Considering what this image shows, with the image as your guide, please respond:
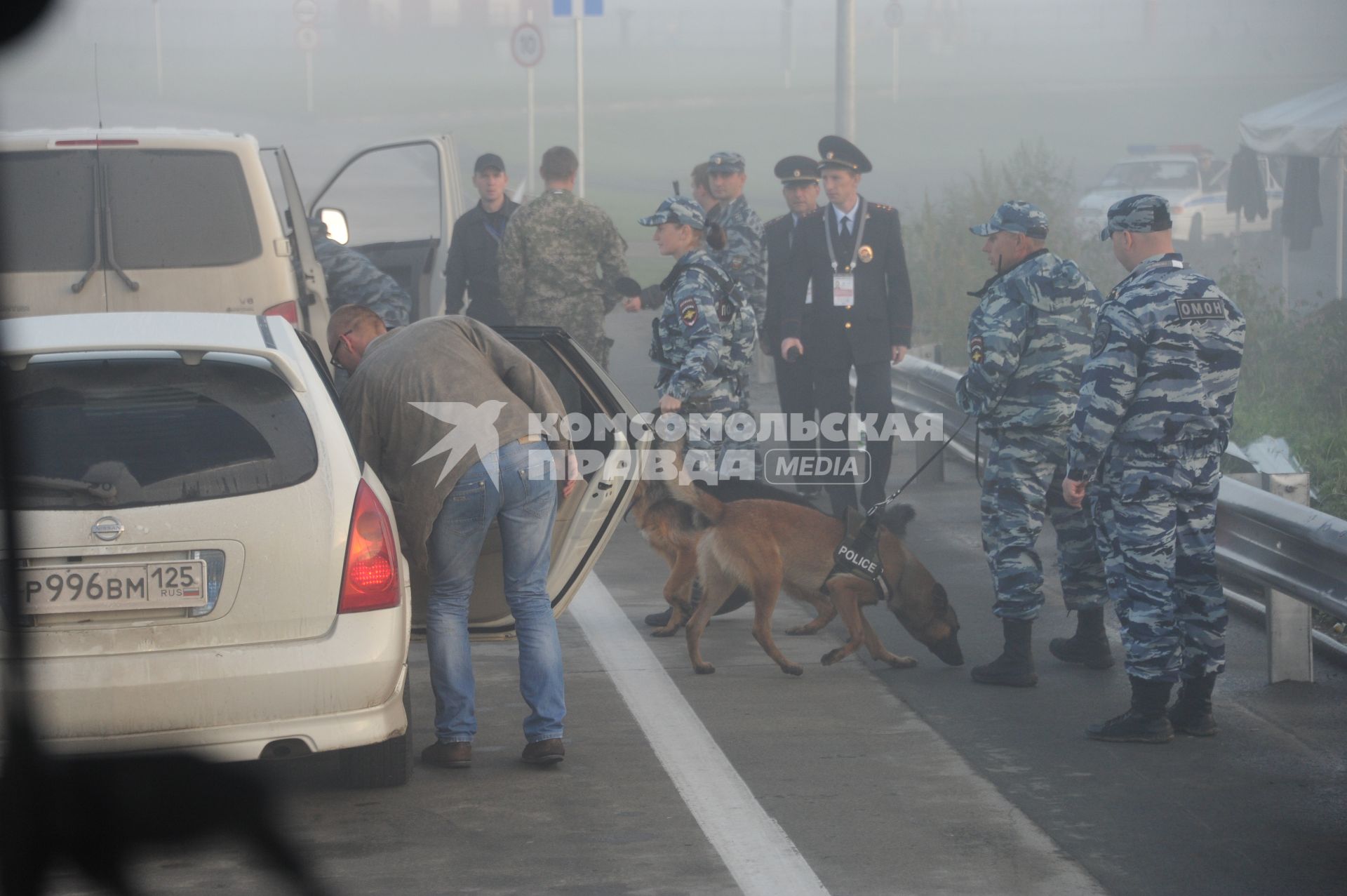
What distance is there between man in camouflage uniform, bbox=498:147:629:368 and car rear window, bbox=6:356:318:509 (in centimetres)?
545

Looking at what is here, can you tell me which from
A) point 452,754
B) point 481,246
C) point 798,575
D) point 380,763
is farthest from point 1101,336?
point 481,246

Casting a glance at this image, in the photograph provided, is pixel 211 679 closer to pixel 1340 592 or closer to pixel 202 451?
pixel 202 451

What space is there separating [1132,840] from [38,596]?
3.09m

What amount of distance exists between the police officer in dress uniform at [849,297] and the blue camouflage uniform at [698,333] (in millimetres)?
1739

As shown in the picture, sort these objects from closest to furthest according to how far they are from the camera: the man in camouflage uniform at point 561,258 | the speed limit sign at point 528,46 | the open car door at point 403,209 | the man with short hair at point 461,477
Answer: the man with short hair at point 461,477 < the man in camouflage uniform at point 561,258 < the open car door at point 403,209 < the speed limit sign at point 528,46

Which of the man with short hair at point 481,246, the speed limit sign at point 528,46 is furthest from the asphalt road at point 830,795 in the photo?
the speed limit sign at point 528,46

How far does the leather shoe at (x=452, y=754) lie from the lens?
5.32 m

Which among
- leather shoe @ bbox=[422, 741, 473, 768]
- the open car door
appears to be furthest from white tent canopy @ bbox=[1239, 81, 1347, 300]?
leather shoe @ bbox=[422, 741, 473, 768]

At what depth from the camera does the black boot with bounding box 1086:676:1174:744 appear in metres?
5.55

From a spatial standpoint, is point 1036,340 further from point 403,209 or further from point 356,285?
point 403,209

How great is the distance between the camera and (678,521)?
6777 millimetres

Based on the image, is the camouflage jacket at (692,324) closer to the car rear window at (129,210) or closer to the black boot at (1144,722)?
the car rear window at (129,210)

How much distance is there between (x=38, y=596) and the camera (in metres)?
4.25

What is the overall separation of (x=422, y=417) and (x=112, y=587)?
117 centimetres
